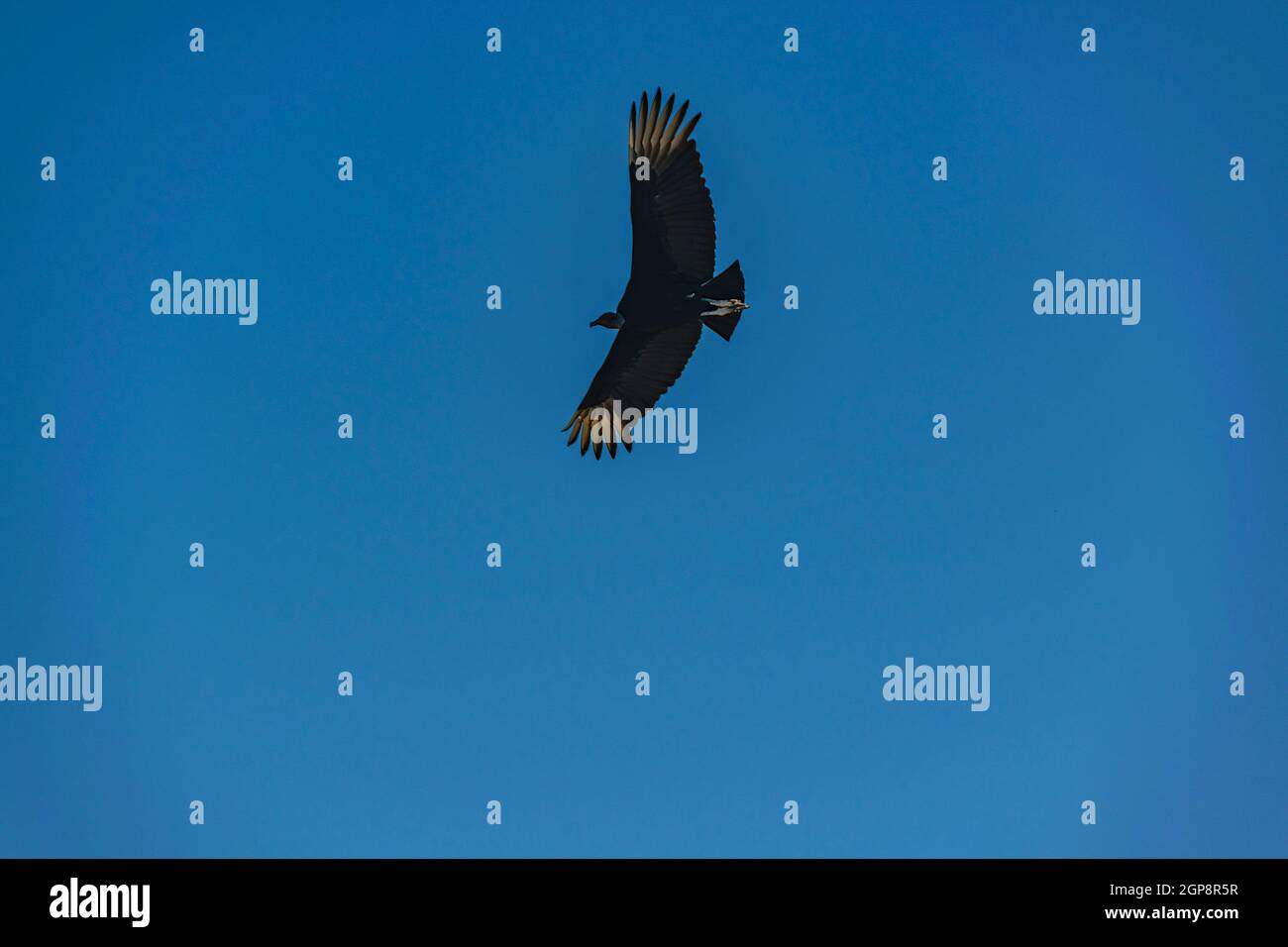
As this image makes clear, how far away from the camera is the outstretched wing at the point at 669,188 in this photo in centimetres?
1811

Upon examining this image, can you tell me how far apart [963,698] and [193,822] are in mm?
10989

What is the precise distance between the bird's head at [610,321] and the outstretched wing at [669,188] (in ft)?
3.61

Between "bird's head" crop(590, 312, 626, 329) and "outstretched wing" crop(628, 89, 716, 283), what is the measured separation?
3.61ft

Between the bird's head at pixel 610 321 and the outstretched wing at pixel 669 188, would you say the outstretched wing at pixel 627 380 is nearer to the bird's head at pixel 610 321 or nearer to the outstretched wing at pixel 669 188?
the bird's head at pixel 610 321

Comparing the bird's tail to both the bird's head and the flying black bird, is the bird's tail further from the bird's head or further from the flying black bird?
the bird's head

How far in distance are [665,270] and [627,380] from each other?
5.52 feet

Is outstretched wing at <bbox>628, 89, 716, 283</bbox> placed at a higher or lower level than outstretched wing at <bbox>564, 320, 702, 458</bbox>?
higher

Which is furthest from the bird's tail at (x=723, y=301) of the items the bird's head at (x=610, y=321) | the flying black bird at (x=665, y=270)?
the bird's head at (x=610, y=321)

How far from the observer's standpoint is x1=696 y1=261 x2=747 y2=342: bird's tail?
59.9ft

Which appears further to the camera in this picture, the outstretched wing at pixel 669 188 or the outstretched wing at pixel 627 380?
the outstretched wing at pixel 627 380

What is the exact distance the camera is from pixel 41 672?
22984 millimetres

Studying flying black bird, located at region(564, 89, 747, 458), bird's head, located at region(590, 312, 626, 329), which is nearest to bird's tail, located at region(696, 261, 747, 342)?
flying black bird, located at region(564, 89, 747, 458)

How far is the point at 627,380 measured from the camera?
1955 centimetres
